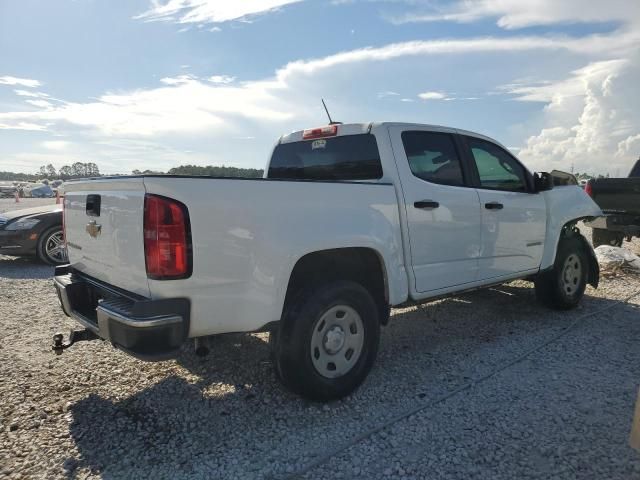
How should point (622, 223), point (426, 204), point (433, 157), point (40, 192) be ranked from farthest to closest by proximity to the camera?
1. point (40, 192)
2. point (622, 223)
3. point (433, 157)
4. point (426, 204)

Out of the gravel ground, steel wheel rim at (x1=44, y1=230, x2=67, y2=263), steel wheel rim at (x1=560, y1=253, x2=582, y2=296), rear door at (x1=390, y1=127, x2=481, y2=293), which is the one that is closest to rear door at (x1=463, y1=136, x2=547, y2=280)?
rear door at (x1=390, y1=127, x2=481, y2=293)

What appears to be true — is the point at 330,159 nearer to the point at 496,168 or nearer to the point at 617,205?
the point at 496,168

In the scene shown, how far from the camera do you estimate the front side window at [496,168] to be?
4.48 meters

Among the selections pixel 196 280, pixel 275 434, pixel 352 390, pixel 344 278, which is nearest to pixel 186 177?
pixel 196 280

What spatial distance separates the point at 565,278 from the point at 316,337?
12.3 feet

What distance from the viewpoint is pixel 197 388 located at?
351 cm

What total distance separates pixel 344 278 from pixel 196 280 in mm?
1209

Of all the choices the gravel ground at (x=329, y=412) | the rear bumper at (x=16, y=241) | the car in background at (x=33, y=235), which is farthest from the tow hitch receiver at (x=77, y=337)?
the rear bumper at (x=16, y=241)

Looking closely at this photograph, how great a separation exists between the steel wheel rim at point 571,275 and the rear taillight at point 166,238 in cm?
457

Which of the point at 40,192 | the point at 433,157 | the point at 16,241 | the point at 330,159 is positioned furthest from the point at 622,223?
the point at 40,192

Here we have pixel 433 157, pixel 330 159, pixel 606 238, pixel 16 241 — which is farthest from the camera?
pixel 606 238

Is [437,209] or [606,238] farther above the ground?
[437,209]

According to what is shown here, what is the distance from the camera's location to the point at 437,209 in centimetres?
382

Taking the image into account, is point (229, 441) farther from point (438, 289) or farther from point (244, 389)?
point (438, 289)
